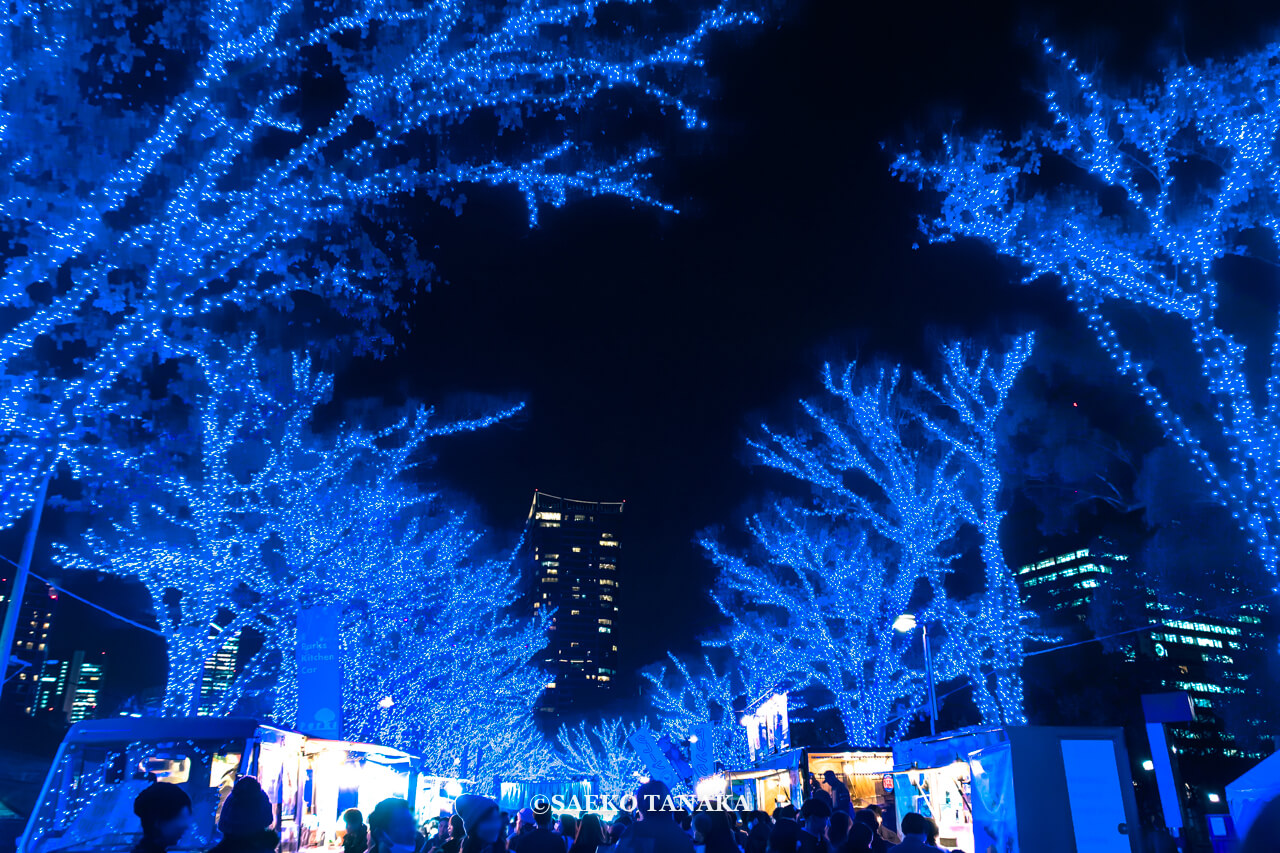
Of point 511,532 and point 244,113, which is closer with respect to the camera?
point 244,113

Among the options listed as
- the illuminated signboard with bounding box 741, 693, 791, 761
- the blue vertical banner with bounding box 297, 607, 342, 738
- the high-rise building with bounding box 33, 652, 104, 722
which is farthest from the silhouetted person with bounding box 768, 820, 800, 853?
the illuminated signboard with bounding box 741, 693, 791, 761

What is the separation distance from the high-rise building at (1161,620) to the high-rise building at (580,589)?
100 meters

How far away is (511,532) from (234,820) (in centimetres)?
3409

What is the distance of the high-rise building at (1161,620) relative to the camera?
677 inches

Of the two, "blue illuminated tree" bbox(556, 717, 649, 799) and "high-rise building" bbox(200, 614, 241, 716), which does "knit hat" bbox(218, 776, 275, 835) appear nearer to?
"high-rise building" bbox(200, 614, 241, 716)

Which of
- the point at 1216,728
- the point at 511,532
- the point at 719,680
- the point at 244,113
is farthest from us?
the point at 1216,728

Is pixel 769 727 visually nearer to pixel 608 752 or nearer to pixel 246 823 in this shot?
pixel 246 823

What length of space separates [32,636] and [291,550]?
1947cm

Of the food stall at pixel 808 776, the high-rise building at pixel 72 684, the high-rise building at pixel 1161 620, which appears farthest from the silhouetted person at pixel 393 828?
the high-rise building at pixel 72 684

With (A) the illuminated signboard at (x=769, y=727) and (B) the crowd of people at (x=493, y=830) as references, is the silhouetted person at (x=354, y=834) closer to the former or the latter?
(B) the crowd of people at (x=493, y=830)

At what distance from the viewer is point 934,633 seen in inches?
1230

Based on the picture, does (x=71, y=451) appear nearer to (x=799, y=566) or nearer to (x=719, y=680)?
(x=799, y=566)

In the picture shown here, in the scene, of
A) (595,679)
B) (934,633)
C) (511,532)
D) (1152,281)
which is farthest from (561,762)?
(1152,281)

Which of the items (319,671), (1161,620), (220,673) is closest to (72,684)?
(220,673)
